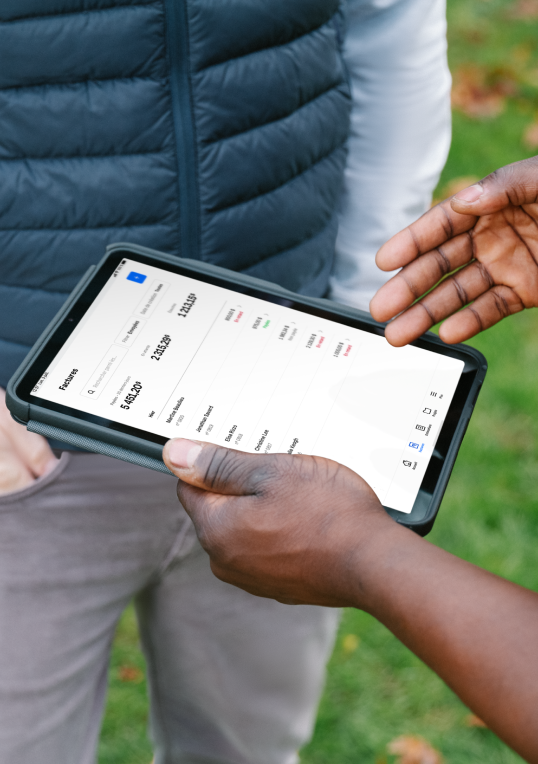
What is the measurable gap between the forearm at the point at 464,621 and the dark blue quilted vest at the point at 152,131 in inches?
22.5

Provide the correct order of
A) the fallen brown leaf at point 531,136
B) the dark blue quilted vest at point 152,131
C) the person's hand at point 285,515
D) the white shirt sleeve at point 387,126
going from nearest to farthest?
1. the person's hand at point 285,515
2. the dark blue quilted vest at point 152,131
3. the white shirt sleeve at point 387,126
4. the fallen brown leaf at point 531,136

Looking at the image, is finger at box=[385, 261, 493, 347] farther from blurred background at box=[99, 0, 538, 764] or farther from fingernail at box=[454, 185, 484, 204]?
blurred background at box=[99, 0, 538, 764]

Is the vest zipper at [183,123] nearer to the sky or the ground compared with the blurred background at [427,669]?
nearer to the sky

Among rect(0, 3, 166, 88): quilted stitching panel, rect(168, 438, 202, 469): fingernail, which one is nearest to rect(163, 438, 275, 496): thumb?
rect(168, 438, 202, 469): fingernail

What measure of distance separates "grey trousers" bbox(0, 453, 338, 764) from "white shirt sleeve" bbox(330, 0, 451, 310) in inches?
23.6

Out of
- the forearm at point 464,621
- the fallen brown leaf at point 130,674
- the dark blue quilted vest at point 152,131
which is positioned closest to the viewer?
the forearm at point 464,621

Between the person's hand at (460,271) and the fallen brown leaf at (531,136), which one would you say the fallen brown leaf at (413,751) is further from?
the fallen brown leaf at (531,136)

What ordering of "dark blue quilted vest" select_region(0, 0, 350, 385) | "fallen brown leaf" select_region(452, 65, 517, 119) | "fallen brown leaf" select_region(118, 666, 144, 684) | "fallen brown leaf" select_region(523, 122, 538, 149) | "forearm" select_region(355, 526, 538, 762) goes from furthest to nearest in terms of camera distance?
1. "fallen brown leaf" select_region(452, 65, 517, 119)
2. "fallen brown leaf" select_region(523, 122, 538, 149)
3. "fallen brown leaf" select_region(118, 666, 144, 684)
4. "dark blue quilted vest" select_region(0, 0, 350, 385)
5. "forearm" select_region(355, 526, 538, 762)

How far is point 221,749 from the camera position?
1.55 meters

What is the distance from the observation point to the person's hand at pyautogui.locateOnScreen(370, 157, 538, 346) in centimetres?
108

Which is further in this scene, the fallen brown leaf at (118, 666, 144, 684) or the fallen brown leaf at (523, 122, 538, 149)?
the fallen brown leaf at (523, 122, 538, 149)

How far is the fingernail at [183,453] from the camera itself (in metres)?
0.90

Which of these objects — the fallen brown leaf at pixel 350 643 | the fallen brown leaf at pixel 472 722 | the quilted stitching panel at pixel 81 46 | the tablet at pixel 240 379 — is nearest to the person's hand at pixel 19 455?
the tablet at pixel 240 379

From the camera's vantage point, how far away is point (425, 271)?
1.12 metres
